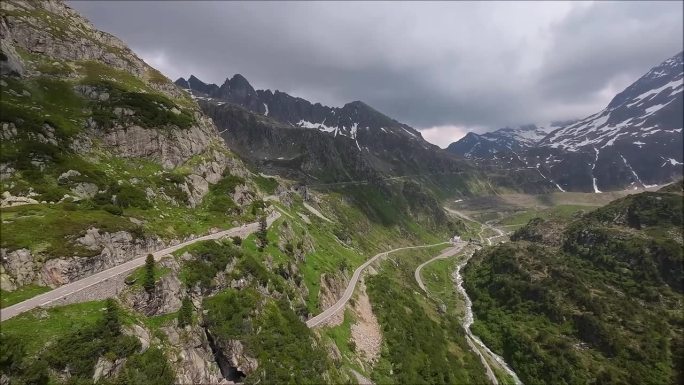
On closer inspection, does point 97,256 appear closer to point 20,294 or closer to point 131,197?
point 20,294

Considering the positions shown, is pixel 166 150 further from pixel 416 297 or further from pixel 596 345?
pixel 596 345

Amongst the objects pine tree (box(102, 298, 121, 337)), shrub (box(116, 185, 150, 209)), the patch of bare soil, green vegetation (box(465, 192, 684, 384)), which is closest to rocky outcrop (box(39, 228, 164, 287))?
pine tree (box(102, 298, 121, 337))

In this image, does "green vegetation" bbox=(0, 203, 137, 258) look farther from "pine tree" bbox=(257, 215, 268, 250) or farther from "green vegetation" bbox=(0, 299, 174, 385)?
"pine tree" bbox=(257, 215, 268, 250)

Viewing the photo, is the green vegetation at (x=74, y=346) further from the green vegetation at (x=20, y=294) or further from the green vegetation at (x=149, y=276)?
the green vegetation at (x=149, y=276)

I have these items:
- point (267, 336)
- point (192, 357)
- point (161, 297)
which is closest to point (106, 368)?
point (192, 357)

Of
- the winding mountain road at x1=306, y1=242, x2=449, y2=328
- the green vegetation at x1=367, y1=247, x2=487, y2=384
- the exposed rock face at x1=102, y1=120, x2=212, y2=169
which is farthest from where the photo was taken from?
the exposed rock face at x1=102, y1=120, x2=212, y2=169

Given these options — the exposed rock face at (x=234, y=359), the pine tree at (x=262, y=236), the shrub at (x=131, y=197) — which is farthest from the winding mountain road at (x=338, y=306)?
the shrub at (x=131, y=197)

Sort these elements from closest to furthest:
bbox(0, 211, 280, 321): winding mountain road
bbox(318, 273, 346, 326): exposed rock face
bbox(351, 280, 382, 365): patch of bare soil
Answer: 1. bbox(0, 211, 280, 321): winding mountain road
2. bbox(351, 280, 382, 365): patch of bare soil
3. bbox(318, 273, 346, 326): exposed rock face
